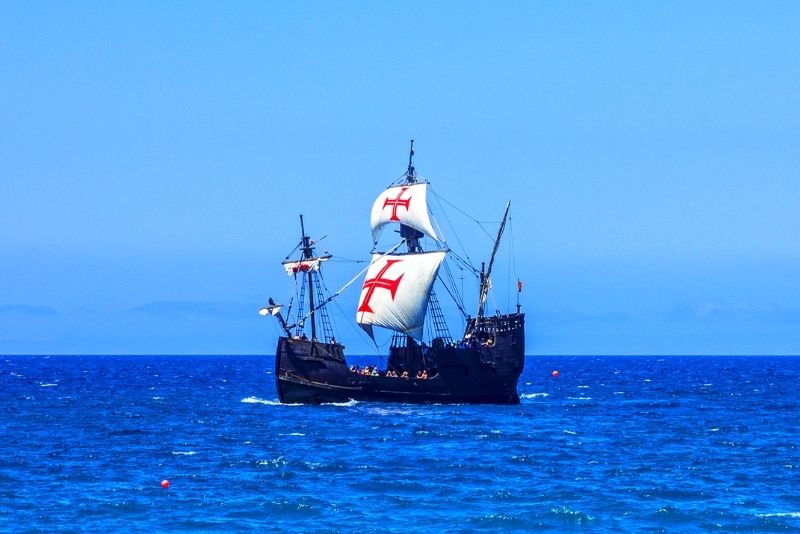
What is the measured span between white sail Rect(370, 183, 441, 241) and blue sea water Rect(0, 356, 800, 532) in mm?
15138

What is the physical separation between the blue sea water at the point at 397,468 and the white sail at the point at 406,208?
1514 cm

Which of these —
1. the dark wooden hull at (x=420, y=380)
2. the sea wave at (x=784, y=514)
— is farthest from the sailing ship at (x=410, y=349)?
the sea wave at (x=784, y=514)

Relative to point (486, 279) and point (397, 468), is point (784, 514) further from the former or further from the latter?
point (486, 279)

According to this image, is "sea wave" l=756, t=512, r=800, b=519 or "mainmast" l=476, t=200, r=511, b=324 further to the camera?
"mainmast" l=476, t=200, r=511, b=324

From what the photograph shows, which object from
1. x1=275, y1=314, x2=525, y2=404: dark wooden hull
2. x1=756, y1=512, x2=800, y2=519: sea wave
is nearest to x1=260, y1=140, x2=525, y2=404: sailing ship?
x1=275, y1=314, x2=525, y2=404: dark wooden hull

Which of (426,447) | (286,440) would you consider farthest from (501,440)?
(286,440)

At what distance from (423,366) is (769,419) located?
24445 mm

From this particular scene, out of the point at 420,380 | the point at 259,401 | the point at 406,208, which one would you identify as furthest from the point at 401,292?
the point at 259,401

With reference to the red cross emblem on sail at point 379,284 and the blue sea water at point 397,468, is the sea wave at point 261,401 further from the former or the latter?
the red cross emblem on sail at point 379,284

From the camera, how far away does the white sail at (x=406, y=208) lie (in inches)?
3730

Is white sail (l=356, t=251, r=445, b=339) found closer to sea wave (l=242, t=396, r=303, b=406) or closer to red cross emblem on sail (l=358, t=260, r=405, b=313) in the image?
red cross emblem on sail (l=358, t=260, r=405, b=313)

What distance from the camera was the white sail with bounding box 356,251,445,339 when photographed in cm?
9362

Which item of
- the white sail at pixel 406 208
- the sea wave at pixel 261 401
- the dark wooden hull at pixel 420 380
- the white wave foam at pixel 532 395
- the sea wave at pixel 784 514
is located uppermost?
the white sail at pixel 406 208

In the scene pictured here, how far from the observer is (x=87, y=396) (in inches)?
4456
